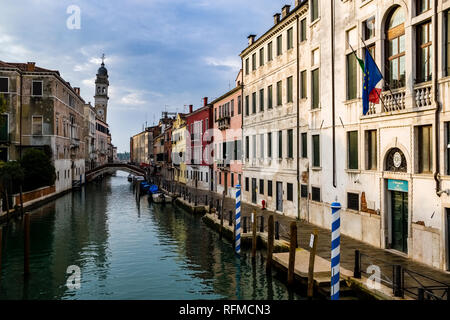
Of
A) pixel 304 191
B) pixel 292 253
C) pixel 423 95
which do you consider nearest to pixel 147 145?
pixel 304 191

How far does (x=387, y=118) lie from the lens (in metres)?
14.2

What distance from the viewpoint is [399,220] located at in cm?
1402

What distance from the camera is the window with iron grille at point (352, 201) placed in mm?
16328

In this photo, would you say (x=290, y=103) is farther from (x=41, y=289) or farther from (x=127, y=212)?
(x=127, y=212)

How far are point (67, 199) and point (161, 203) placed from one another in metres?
11.1

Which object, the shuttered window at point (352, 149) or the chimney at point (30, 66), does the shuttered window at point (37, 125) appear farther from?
the shuttered window at point (352, 149)

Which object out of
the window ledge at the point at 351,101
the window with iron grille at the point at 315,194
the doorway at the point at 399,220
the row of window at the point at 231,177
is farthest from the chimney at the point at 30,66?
the doorway at the point at 399,220

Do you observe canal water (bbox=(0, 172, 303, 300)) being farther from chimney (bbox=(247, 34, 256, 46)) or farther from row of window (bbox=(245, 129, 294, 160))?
chimney (bbox=(247, 34, 256, 46))

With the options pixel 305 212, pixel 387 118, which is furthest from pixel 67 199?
pixel 387 118

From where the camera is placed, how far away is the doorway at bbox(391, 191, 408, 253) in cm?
1362

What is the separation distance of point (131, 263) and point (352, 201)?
32.5 feet

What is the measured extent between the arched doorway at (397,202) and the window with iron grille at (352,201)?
72.4 inches

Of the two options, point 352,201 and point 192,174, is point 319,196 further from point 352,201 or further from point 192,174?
point 192,174

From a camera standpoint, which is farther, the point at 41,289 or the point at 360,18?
the point at 360,18
